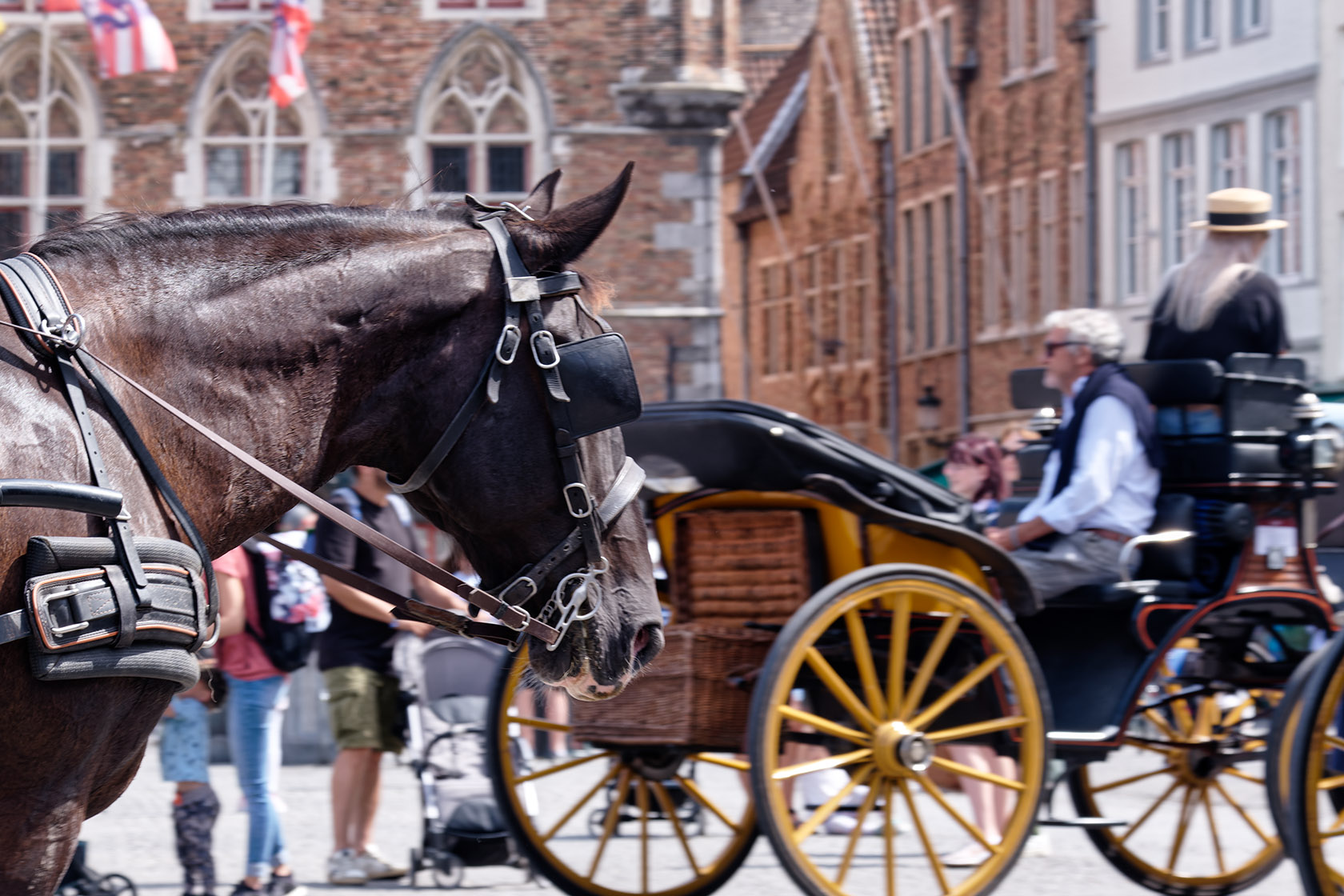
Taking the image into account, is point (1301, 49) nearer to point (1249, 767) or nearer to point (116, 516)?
point (1249, 767)

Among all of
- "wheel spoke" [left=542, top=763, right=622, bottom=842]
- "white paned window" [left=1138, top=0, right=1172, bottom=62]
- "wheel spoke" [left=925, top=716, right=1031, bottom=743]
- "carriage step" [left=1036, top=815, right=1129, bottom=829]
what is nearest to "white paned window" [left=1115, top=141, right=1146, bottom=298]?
"white paned window" [left=1138, top=0, right=1172, bottom=62]

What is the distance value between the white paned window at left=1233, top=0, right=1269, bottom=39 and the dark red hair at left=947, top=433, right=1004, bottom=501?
17.2 metres

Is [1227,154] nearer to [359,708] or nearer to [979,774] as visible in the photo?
[359,708]

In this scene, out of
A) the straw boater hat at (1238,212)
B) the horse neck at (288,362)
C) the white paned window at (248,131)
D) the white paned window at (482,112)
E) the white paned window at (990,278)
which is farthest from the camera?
the white paned window at (990,278)

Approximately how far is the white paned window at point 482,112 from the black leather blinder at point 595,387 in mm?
20605

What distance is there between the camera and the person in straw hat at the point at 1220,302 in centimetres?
672

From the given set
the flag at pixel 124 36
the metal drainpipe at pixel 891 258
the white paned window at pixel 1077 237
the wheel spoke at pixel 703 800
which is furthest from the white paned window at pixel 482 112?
the wheel spoke at pixel 703 800

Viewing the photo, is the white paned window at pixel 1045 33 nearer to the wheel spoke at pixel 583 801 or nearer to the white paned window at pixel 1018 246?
the white paned window at pixel 1018 246

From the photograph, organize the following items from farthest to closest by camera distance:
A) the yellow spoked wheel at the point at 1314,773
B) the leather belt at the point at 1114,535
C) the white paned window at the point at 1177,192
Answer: the white paned window at the point at 1177,192 < the leather belt at the point at 1114,535 < the yellow spoked wheel at the point at 1314,773

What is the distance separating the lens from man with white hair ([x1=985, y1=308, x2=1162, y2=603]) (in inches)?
252

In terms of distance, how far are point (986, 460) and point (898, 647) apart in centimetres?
276

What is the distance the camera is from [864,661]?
5785mm

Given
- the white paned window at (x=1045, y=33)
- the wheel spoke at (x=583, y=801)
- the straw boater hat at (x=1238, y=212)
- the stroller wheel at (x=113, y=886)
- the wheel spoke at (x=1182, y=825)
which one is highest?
the white paned window at (x=1045, y=33)

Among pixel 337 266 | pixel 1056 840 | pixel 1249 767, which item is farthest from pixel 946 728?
pixel 1249 767
